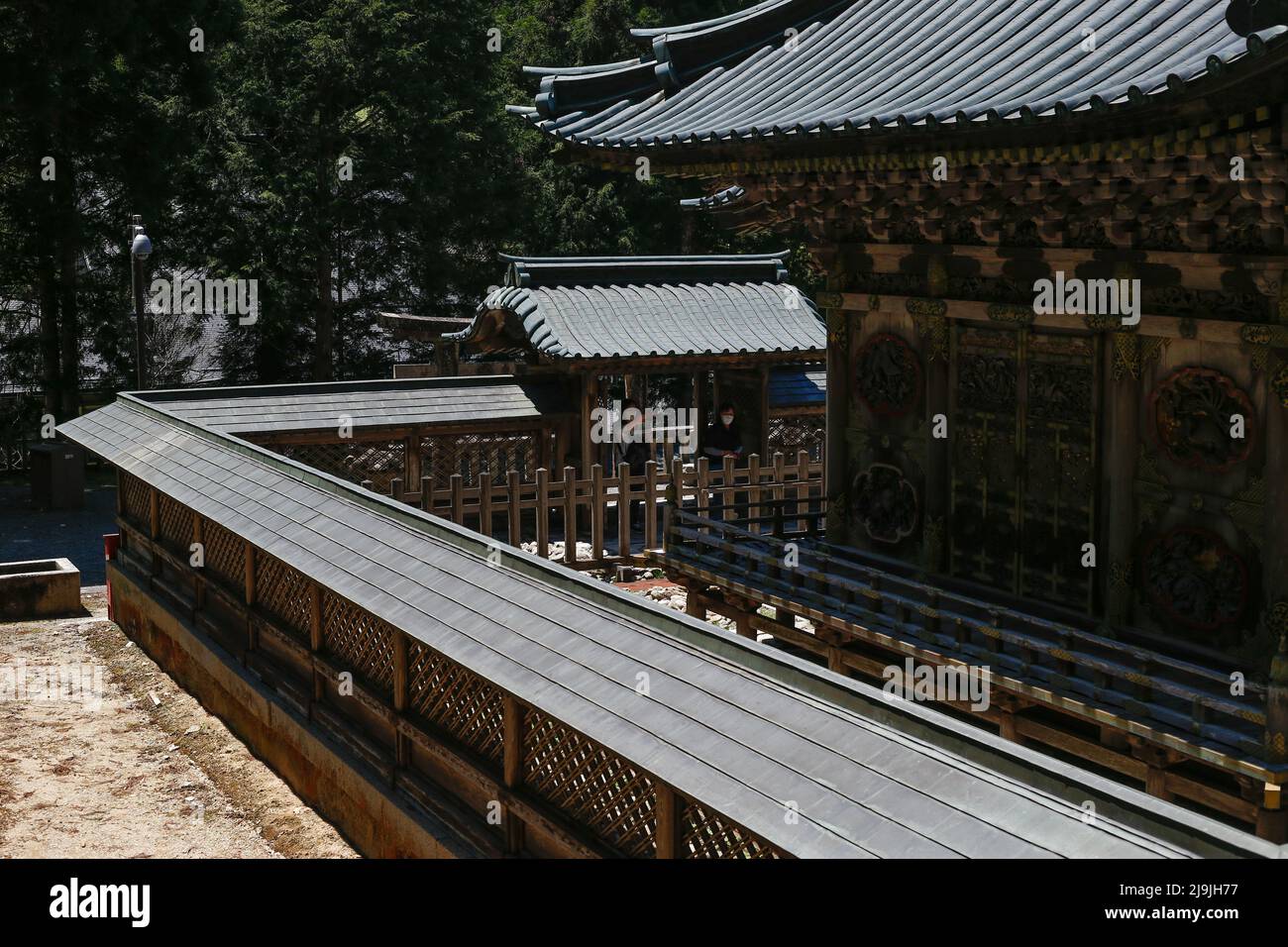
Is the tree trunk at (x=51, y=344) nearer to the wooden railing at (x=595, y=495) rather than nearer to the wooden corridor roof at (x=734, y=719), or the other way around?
the wooden railing at (x=595, y=495)

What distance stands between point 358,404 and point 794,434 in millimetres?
6743

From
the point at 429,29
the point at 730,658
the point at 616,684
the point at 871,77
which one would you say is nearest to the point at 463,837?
the point at 616,684

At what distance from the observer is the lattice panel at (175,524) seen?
15.9 m

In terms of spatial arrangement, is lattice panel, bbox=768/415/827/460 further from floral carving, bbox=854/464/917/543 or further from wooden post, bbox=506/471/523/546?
floral carving, bbox=854/464/917/543

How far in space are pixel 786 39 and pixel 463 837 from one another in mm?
8762

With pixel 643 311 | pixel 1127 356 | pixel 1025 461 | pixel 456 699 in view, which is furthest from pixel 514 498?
pixel 1127 356

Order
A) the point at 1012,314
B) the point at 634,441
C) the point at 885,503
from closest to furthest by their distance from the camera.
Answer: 1. the point at 1012,314
2. the point at 885,503
3. the point at 634,441

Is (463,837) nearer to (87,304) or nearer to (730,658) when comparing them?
(730,658)

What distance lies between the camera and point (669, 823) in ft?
24.0

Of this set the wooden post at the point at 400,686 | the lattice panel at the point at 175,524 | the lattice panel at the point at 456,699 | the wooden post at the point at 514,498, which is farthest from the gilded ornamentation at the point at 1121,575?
the lattice panel at the point at 175,524

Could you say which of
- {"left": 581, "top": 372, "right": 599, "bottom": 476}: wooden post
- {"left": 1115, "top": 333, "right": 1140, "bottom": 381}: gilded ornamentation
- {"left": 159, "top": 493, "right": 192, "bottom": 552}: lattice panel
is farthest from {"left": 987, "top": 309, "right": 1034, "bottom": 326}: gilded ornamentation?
{"left": 581, "top": 372, "right": 599, "bottom": 476}: wooden post

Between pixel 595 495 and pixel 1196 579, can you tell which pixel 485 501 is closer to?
pixel 595 495

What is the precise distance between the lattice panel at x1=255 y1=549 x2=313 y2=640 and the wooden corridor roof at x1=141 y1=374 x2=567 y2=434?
206 inches

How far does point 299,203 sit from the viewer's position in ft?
108
